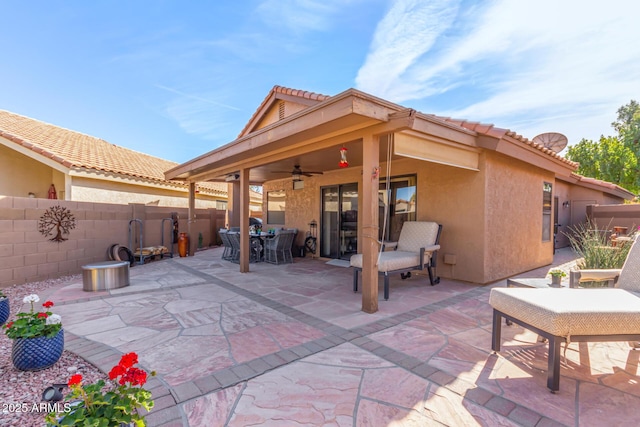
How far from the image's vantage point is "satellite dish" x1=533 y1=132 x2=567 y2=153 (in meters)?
8.80

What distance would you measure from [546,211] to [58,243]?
1158 cm

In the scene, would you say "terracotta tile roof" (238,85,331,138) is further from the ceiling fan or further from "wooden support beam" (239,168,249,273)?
"wooden support beam" (239,168,249,273)

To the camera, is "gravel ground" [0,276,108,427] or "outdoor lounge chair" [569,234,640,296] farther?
"outdoor lounge chair" [569,234,640,296]

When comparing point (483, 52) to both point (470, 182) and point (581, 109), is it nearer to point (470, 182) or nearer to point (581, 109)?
point (470, 182)

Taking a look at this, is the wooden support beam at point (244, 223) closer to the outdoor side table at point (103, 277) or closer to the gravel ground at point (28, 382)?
the outdoor side table at point (103, 277)

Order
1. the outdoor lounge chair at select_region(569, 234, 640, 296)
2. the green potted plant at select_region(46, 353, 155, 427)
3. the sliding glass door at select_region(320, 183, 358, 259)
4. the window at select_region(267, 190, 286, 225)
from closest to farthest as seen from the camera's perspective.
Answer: the green potted plant at select_region(46, 353, 155, 427)
the outdoor lounge chair at select_region(569, 234, 640, 296)
the sliding glass door at select_region(320, 183, 358, 259)
the window at select_region(267, 190, 286, 225)

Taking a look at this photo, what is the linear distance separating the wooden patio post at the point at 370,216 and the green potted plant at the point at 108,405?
296 cm

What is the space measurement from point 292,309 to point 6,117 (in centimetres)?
1400

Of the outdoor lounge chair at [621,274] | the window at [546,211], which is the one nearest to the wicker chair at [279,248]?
the outdoor lounge chair at [621,274]

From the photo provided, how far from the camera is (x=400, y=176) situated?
6.84 metres

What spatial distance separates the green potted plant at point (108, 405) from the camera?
1304 mm

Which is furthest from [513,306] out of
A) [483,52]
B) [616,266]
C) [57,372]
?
[483,52]


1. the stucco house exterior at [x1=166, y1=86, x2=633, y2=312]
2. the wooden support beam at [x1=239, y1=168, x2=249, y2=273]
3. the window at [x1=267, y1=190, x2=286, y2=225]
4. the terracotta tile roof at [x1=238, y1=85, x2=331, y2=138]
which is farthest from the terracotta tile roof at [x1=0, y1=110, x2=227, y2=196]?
the wooden support beam at [x1=239, y1=168, x2=249, y2=273]

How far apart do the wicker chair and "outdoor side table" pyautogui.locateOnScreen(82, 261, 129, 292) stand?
11.2ft
